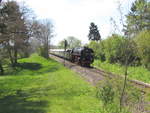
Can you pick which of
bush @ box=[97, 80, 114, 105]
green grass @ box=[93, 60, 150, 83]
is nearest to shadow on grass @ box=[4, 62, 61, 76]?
green grass @ box=[93, 60, 150, 83]

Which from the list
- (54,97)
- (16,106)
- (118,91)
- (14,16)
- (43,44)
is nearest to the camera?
(118,91)

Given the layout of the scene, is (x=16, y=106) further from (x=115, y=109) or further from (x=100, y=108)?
(x=115, y=109)

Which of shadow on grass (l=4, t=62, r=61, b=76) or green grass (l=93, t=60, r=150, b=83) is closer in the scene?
green grass (l=93, t=60, r=150, b=83)

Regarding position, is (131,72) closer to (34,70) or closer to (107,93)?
(107,93)

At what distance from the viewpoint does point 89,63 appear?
Result: 24641mm

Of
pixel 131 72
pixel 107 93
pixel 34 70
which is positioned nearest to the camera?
pixel 107 93

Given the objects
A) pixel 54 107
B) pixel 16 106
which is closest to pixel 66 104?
pixel 54 107

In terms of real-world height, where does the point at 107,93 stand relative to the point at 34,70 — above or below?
above

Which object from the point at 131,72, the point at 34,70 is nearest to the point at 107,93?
the point at 131,72

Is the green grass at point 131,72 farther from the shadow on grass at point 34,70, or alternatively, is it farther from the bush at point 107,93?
the shadow on grass at point 34,70

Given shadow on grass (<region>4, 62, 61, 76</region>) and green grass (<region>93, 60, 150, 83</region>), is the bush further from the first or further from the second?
shadow on grass (<region>4, 62, 61, 76</region>)

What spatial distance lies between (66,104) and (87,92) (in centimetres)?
213

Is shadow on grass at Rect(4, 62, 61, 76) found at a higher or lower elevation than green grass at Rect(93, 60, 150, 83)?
lower

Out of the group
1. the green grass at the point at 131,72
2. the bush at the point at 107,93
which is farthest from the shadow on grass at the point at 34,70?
the bush at the point at 107,93
